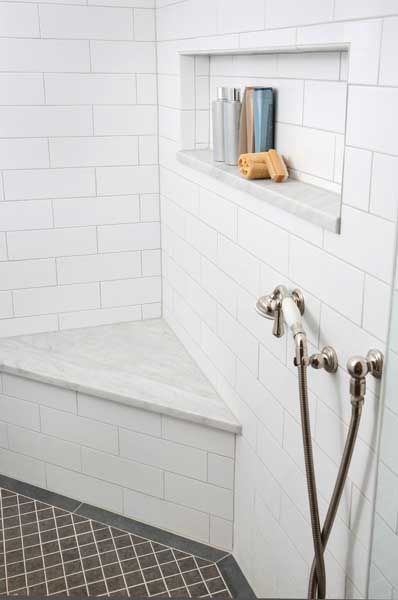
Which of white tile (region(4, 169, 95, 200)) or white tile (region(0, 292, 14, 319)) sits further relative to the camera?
white tile (region(0, 292, 14, 319))

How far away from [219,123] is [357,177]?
2.94ft

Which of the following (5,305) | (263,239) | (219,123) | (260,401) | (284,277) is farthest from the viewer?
(5,305)

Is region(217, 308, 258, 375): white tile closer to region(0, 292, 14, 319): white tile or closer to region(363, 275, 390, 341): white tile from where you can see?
region(363, 275, 390, 341): white tile

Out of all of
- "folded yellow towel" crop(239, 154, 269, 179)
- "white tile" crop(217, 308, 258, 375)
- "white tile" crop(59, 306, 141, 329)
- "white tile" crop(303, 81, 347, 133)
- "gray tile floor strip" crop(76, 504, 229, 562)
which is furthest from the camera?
"white tile" crop(59, 306, 141, 329)

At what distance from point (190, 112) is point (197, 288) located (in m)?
0.69

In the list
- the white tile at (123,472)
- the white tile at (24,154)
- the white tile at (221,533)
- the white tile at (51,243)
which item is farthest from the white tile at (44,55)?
the white tile at (221,533)

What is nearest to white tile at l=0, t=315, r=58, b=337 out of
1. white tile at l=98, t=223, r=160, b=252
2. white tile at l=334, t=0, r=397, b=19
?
white tile at l=98, t=223, r=160, b=252

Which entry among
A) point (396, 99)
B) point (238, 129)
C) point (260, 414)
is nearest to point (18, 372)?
point (260, 414)

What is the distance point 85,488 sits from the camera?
2734 millimetres

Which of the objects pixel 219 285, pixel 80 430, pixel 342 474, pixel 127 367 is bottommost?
pixel 80 430

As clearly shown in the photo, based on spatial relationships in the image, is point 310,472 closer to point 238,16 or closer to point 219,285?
point 219,285

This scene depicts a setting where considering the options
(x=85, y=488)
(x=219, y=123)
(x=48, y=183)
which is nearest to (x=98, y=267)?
(x=48, y=183)

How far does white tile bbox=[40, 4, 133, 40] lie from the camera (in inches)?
105

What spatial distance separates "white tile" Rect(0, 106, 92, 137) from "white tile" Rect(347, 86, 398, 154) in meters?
1.67
